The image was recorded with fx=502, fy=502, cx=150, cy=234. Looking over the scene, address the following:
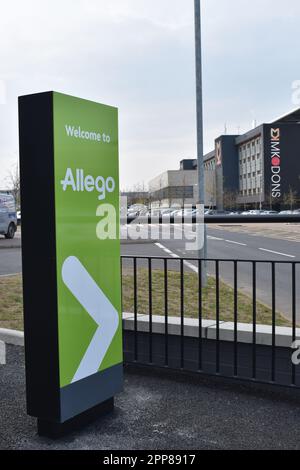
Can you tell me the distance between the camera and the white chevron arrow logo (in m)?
3.49

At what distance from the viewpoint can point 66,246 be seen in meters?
3.43

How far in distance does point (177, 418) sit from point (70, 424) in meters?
0.82

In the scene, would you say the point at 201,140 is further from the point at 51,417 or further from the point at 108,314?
the point at 51,417

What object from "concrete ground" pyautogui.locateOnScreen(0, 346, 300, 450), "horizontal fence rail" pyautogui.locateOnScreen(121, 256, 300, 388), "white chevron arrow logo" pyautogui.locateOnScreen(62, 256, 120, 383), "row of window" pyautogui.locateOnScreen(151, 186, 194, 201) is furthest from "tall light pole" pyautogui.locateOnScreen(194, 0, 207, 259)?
"row of window" pyautogui.locateOnScreen(151, 186, 194, 201)

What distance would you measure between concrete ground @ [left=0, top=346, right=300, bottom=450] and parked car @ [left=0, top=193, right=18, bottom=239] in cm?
1783

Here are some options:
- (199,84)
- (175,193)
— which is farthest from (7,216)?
(175,193)

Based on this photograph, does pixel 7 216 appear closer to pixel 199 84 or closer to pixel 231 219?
pixel 199 84

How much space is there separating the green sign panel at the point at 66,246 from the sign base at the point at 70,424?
0.08 metres

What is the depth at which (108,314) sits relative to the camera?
384 cm

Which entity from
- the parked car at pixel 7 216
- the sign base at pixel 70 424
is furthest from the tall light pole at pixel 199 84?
the parked car at pixel 7 216

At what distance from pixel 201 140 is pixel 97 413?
6.77 m

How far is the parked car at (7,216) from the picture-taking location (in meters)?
21.8

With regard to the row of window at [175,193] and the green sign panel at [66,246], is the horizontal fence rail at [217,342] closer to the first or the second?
the green sign panel at [66,246]

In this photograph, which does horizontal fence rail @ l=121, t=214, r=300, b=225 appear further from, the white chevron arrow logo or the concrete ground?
the white chevron arrow logo
